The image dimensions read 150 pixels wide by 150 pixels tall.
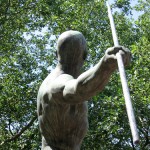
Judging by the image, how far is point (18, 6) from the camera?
54.7 ft

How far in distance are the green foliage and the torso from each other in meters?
10.1

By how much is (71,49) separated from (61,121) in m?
0.71

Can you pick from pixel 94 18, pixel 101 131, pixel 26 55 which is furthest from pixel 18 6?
pixel 101 131

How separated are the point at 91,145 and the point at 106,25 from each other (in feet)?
20.6

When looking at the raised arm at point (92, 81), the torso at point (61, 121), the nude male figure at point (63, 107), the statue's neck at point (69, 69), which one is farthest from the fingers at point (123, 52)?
the statue's neck at point (69, 69)

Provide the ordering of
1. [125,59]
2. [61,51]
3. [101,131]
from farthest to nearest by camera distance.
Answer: [101,131] → [61,51] → [125,59]

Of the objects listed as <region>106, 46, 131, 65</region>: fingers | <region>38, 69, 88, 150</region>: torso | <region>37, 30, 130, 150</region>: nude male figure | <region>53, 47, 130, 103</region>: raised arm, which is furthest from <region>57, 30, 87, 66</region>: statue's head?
<region>106, 46, 131, 65</region>: fingers

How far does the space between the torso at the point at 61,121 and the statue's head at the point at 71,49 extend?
0.63 ft

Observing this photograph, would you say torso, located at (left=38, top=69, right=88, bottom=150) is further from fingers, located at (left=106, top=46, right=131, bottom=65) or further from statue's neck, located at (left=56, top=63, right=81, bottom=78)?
fingers, located at (left=106, top=46, right=131, bottom=65)

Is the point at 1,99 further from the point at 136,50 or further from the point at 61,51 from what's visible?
the point at 61,51

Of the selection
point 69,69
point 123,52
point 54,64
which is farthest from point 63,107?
point 54,64

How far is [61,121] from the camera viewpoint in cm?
381

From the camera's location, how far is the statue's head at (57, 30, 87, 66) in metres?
3.88

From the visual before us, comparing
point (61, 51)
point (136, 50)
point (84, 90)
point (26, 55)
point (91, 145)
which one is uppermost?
point (26, 55)
